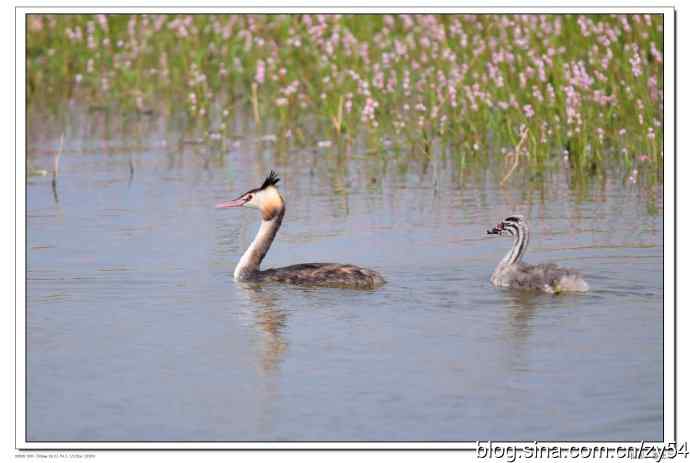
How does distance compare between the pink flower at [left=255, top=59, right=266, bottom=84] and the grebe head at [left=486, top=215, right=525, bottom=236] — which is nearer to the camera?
the grebe head at [left=486, top=215, right=525, bottom=236]

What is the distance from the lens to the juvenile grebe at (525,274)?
12562 millimetres

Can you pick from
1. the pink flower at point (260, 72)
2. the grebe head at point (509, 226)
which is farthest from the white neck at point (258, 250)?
the pink flower at point (260, 72)

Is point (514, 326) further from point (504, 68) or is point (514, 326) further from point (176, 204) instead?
point (504, 68)

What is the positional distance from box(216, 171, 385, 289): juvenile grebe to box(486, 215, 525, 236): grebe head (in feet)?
4.34

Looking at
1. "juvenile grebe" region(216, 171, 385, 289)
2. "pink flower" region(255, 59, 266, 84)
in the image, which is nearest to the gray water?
"juvenile grebe" region(216, 171, 385, 289)

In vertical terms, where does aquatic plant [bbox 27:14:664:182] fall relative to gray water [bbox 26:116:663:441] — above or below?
above

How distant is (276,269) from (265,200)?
97 cm

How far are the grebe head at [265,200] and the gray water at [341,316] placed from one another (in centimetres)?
48

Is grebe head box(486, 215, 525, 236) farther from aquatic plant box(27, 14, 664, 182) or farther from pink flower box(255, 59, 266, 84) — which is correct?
pink flower box(255, 59, 266, 84)

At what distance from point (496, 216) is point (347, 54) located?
21.3 feet

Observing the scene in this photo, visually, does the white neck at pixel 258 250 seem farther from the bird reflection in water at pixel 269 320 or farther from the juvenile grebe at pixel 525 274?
the juvenile grebe at pixel 525 274

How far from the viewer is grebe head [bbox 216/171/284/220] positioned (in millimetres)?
14156

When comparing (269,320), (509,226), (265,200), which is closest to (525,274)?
(509,226)

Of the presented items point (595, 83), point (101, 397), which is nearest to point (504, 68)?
point (595, 83)
